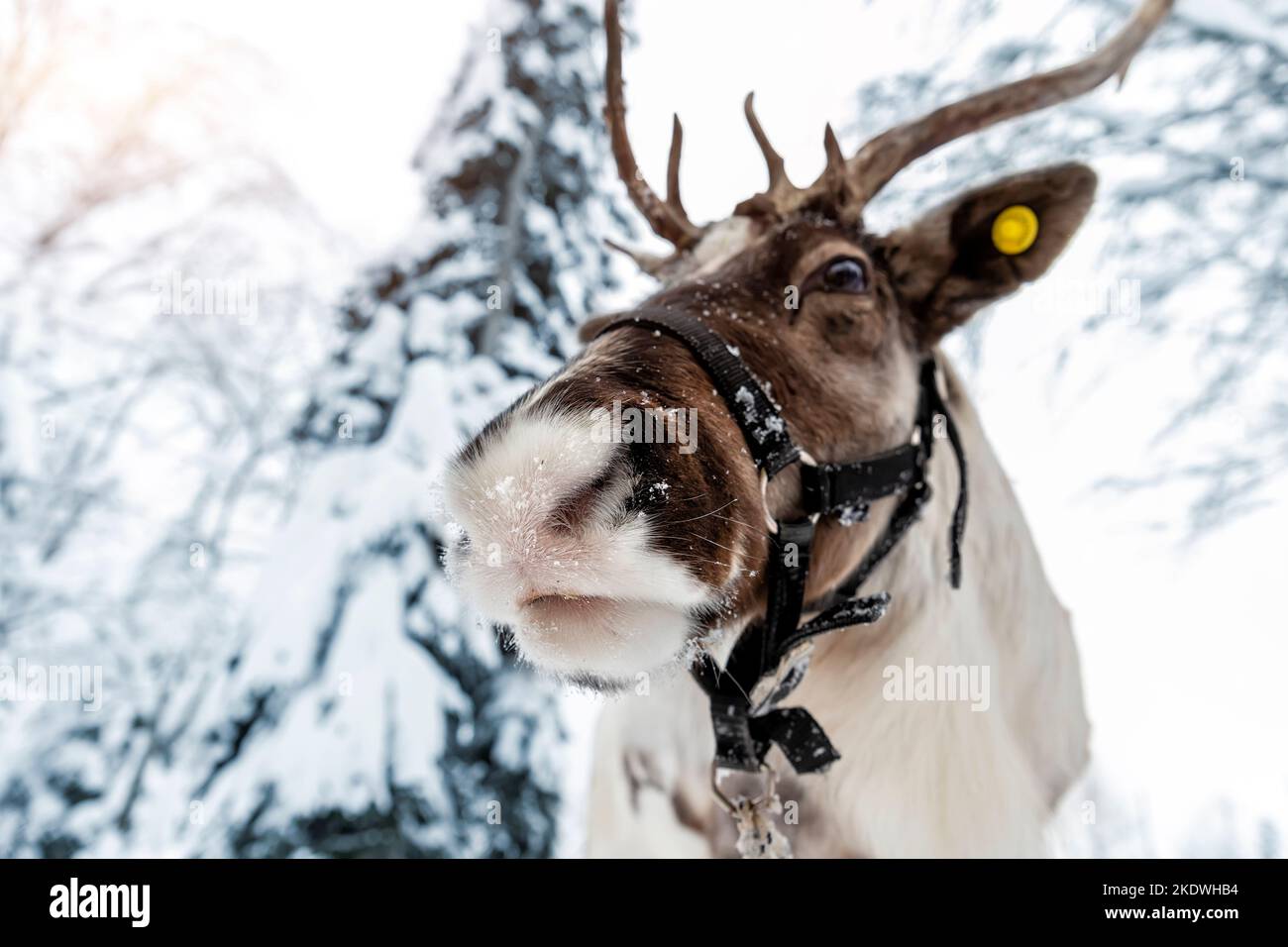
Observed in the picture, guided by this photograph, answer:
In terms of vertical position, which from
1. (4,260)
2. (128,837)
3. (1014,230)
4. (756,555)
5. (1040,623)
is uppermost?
(4,260)

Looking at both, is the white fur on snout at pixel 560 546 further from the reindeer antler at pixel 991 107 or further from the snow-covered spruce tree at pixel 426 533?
the snow-covered spruce tree at pixel 426 533

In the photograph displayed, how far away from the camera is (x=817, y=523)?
1565 millimetres

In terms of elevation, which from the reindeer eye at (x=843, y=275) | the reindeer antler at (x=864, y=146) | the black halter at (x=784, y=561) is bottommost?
the black halter at (x=784, y=561)

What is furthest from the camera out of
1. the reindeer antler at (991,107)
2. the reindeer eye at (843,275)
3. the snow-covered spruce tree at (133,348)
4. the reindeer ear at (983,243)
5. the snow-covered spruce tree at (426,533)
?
the snow-covered spruce tree at (133,348)

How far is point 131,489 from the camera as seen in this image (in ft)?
23.9

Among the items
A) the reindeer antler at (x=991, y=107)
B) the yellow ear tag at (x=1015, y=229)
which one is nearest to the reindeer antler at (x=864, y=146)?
the reindeer antler at (x=991, y=107)

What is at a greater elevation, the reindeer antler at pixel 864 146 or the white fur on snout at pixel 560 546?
the reindeer antler at pixel 864 146

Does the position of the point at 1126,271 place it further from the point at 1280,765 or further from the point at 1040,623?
the point at 1040,623

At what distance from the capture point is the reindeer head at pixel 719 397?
1.06m

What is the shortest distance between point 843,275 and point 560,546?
1.01m

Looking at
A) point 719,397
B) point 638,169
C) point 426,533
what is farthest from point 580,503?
point 426,533

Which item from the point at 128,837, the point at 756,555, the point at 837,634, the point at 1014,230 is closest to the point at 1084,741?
the point at 837,634

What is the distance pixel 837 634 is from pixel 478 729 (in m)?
2.49

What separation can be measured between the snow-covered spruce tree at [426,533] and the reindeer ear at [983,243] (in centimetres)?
158
